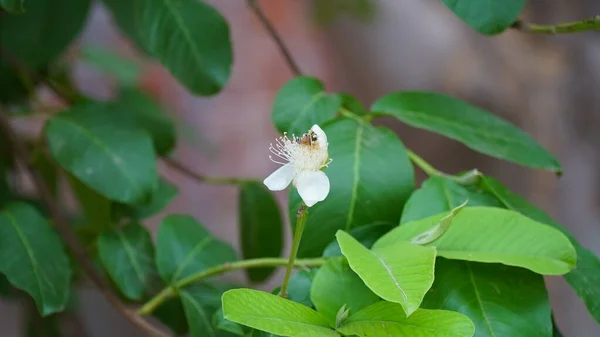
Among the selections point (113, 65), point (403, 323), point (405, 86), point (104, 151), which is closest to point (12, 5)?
point (104, 151)

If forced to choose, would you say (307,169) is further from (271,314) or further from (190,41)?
(190,41)

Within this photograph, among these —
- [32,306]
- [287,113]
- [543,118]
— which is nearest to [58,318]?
[32,306]

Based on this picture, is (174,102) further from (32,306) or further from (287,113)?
(287,113)

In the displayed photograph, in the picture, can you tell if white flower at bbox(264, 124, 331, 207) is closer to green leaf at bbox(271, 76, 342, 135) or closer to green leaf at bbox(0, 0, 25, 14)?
green leaf at bbox(271, 76, 342, 135)

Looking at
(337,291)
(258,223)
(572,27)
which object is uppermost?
(572,27)

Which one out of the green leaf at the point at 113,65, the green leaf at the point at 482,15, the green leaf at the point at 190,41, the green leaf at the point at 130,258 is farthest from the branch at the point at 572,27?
the green leaf at the point at 113,65

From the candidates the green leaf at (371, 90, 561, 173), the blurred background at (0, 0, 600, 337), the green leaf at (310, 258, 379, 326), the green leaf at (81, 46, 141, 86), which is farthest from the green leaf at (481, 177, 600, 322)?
the green leaf at (81, 46, 141, 86)
